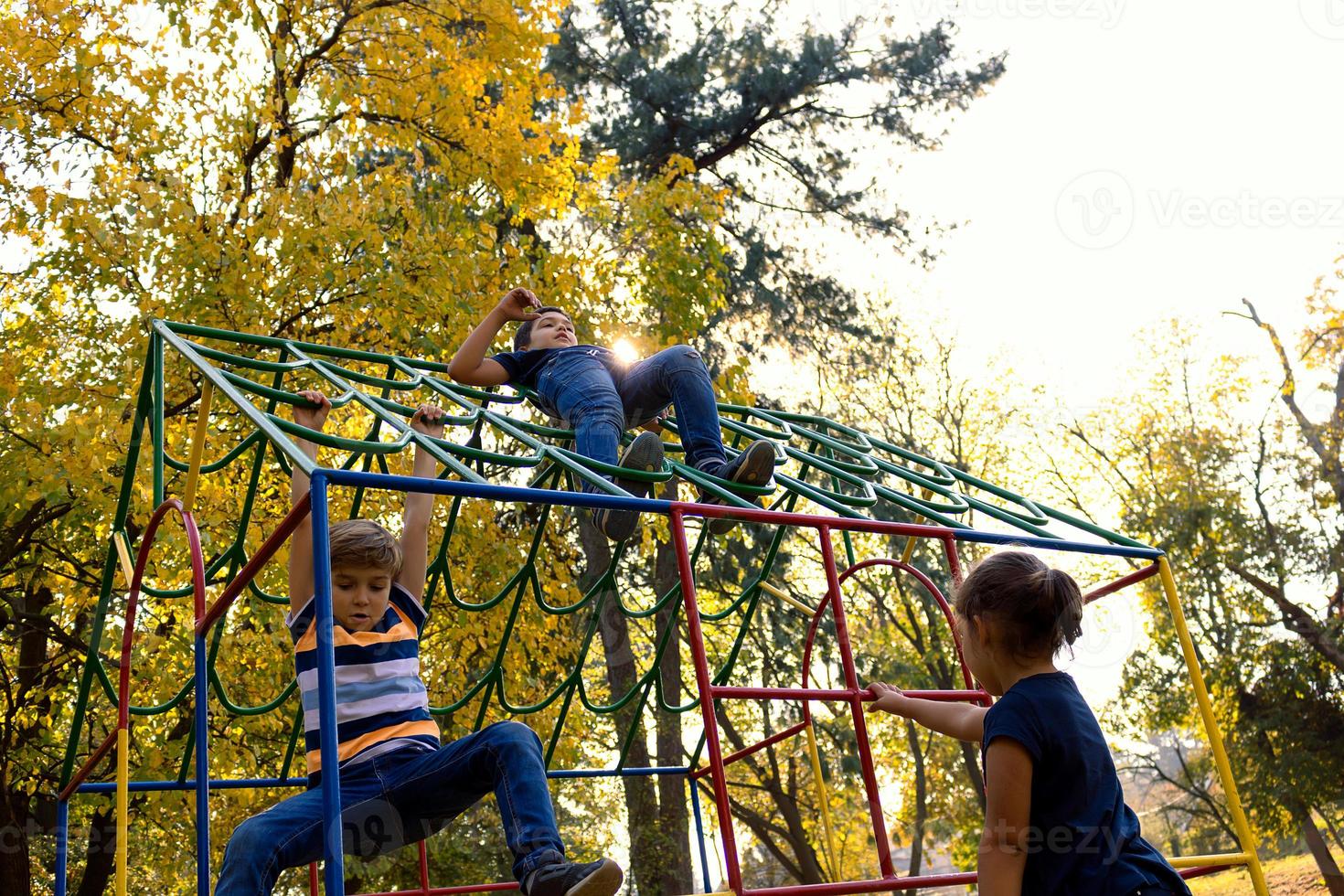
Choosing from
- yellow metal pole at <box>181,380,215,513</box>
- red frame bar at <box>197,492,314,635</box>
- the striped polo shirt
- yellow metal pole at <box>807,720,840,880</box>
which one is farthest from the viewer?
yellow metal pole at <box>807,720,840,880</box>

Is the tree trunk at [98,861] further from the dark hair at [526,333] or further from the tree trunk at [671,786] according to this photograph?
the dark hair at [526,333]

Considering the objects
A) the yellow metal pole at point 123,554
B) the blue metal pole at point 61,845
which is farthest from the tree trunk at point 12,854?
the yellow metal pole at point 123,554

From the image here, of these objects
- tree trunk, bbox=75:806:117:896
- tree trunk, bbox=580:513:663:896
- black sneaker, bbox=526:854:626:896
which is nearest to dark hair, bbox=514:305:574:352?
black sneaker, bbox=526:854:626:896

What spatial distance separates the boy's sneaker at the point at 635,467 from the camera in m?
3.84

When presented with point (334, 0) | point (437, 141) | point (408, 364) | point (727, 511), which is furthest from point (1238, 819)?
point (334, 0)

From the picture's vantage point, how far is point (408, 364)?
5.29 m

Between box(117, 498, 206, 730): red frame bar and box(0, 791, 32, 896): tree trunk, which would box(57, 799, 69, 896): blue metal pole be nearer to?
box(117, 498, 206, 730): red frame bar

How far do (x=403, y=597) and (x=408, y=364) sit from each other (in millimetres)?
2164

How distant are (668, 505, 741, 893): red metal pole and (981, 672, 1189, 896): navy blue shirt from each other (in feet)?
2.60

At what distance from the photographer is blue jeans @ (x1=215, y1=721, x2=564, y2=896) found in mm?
2592

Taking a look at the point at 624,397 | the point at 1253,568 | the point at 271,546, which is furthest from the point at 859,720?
the point at 1253,568

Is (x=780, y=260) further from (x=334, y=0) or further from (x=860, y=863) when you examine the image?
(x=860, y=863)

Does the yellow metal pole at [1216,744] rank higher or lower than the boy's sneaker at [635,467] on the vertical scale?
lower

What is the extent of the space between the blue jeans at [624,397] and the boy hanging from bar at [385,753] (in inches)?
40.6
